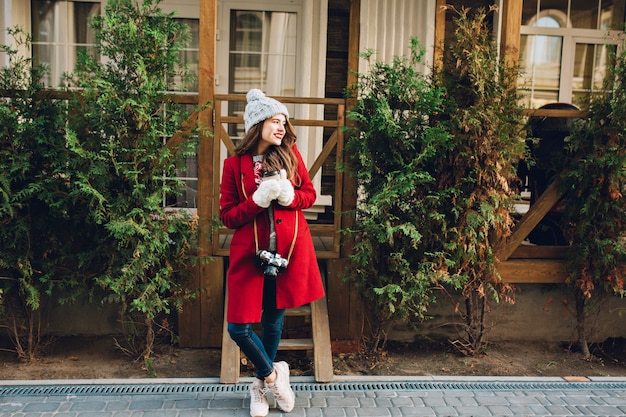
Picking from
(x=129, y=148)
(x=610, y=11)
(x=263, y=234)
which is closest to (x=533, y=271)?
(x=263, y=234)

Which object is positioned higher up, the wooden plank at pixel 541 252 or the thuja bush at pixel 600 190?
the thuja bush at pixel 600 190

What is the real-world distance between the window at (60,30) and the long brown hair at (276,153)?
143 inches

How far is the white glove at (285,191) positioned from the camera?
10.1 feet

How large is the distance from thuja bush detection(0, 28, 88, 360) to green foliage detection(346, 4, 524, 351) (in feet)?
6.77

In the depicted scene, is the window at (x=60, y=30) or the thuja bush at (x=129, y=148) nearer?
the thuja bush at (x=129, y=148)

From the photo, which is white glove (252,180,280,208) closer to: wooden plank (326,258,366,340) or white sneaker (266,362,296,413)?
white sneaker (266,362,296,413)

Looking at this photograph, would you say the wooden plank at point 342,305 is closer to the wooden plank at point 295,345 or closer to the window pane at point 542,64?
the wooden plank at point 295,345

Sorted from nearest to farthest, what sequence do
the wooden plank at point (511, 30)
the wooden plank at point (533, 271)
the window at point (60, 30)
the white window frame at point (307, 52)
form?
the wooden plank at point (511, 30), the wooden plank at point (533, 271), the white window frame at point (307, 52), the window at point (60, 30)

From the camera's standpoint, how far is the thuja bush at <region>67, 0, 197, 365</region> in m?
3.78

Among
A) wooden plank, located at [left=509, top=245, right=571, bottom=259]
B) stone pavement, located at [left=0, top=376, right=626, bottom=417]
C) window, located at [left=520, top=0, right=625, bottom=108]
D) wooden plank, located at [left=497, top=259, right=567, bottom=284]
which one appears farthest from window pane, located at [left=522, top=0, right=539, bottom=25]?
stone pavement, located at [left=0, top=376, right=626, bottom=417]

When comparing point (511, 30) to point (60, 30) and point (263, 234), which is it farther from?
point (60, 30)

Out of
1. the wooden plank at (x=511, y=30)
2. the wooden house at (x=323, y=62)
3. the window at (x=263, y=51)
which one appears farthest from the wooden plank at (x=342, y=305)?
the window at (x=263, y=51)

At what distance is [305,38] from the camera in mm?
5883

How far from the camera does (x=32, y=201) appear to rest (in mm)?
4086
